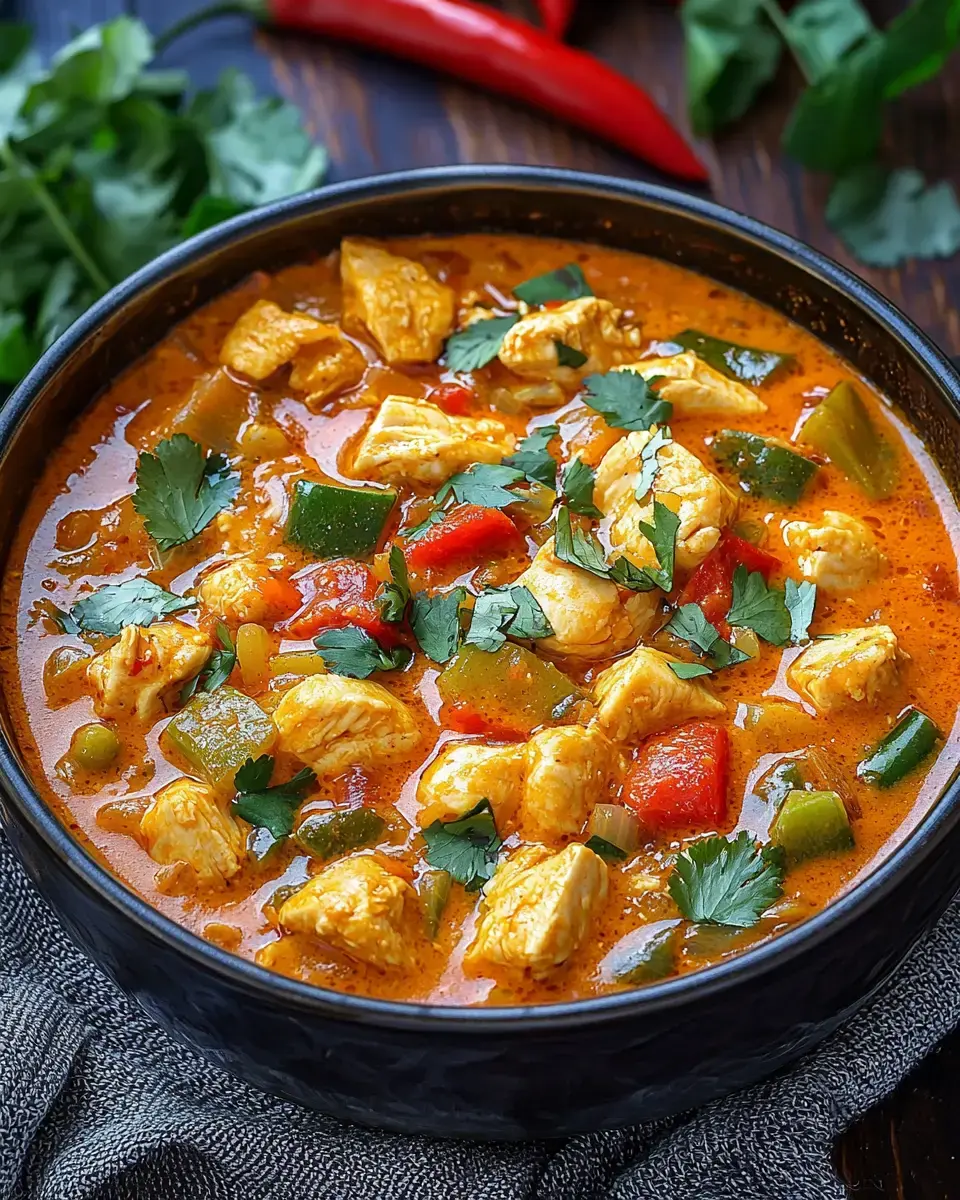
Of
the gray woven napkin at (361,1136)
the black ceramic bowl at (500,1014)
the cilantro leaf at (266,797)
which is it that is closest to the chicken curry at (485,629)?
the cilantro leaf at (266,797)

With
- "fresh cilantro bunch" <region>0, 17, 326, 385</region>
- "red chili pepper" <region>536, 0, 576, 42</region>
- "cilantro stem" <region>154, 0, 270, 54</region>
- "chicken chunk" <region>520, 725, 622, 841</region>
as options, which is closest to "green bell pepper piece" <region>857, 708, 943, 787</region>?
"chicken chunk" <region>520, 725, 622, 841</region>

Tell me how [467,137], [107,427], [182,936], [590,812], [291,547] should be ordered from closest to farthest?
[182,936], [590,812], [291,547], [107,427], [467,137]

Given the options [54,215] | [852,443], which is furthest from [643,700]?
[54,215]

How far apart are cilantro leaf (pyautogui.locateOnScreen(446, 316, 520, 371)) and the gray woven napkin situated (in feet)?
5.47

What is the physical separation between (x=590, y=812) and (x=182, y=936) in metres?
0.82

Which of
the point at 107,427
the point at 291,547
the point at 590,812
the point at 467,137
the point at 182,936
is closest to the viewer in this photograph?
the point at 182,936

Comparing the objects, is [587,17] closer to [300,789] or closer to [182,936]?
[300,789]

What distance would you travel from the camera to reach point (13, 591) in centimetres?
364

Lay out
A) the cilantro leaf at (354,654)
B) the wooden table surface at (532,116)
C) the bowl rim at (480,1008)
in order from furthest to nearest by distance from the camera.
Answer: the wooden table surface at (532,116), the cilantro leaf at (354,654), the bowl rim at (480,1008)

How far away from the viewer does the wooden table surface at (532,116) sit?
517cm

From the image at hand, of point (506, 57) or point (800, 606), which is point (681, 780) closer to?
point (800, 606)

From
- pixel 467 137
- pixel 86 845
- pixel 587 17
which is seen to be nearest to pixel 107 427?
pixel 86 845

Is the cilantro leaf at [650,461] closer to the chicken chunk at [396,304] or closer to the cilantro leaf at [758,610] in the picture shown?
the cilantro leaf at [758,610]

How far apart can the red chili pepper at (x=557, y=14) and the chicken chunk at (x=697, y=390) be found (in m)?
2.10
